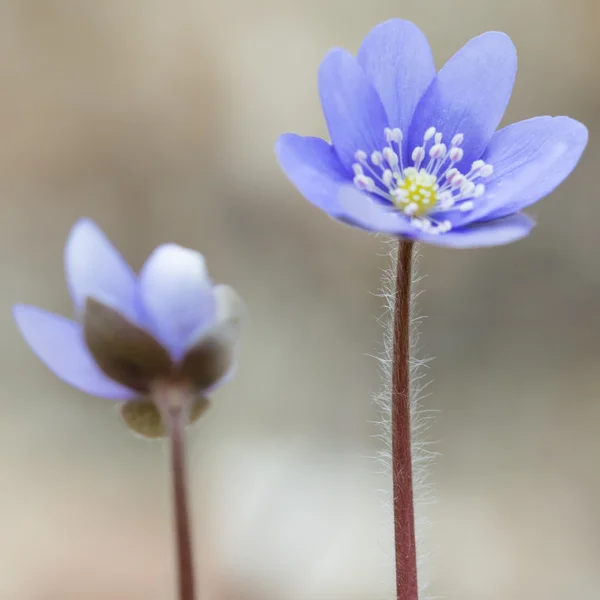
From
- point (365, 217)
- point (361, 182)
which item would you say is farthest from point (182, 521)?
point (361, 182)

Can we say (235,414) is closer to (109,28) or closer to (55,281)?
(55,281)

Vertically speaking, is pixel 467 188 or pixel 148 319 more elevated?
pixel 467 188

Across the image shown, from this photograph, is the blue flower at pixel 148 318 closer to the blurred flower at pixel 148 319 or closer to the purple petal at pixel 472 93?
the blurred flower at pixel 148 319

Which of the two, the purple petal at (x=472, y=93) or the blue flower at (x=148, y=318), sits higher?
the purple petal at (x=472, y=93)

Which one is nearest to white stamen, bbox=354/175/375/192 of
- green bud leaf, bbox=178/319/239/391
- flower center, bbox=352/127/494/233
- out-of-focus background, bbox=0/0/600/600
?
flower center, bbox=352/127/494/233

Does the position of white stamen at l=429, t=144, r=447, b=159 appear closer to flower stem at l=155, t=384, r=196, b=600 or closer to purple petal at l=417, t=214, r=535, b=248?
purple petal at l=417, t=214, r=535, b=248

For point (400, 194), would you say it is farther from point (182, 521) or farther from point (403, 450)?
point (182, 521)

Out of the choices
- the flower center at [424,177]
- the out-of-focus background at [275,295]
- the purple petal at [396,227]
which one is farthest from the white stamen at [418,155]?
the out-of-focus background at [275,295]
